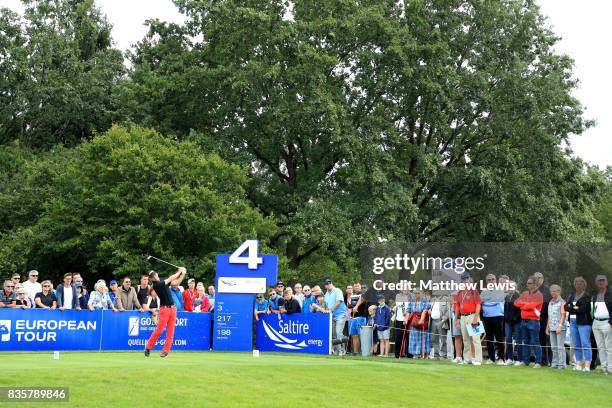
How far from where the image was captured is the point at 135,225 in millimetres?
40469

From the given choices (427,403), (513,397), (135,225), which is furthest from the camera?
(135,225)

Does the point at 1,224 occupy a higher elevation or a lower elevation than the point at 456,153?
lower

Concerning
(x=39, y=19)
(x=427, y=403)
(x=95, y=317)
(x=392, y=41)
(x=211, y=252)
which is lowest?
(x=427, y=403)

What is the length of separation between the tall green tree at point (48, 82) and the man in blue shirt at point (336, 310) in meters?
26.6

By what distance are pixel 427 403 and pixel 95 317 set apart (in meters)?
12.4

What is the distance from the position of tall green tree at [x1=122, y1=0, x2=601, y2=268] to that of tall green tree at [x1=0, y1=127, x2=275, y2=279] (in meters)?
2.60

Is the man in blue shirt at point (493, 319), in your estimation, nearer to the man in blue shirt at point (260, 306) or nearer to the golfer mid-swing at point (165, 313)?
the man in blue shirt at point (260, 306)

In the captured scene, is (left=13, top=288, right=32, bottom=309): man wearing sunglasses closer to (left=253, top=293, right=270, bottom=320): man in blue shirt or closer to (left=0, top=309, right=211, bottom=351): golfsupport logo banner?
(left=0, top=309, right=211, bottom=351): golfsupport logo banner

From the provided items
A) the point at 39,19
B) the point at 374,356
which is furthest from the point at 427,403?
the point at 39,19

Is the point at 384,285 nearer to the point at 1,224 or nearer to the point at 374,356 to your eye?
the point at 374,356

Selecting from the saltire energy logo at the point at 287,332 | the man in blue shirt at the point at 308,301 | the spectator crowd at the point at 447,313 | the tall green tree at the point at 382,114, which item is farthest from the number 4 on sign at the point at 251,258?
the tall green tree at the point at 382,114

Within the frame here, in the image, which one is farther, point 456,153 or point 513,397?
point 456,153

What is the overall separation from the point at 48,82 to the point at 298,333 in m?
31.1

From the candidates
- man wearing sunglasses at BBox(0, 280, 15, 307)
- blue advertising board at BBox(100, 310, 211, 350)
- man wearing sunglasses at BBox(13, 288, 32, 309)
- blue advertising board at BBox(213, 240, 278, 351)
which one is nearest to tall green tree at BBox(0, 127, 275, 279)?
blue advertising board at BBox(100, 310, 211, 350)
